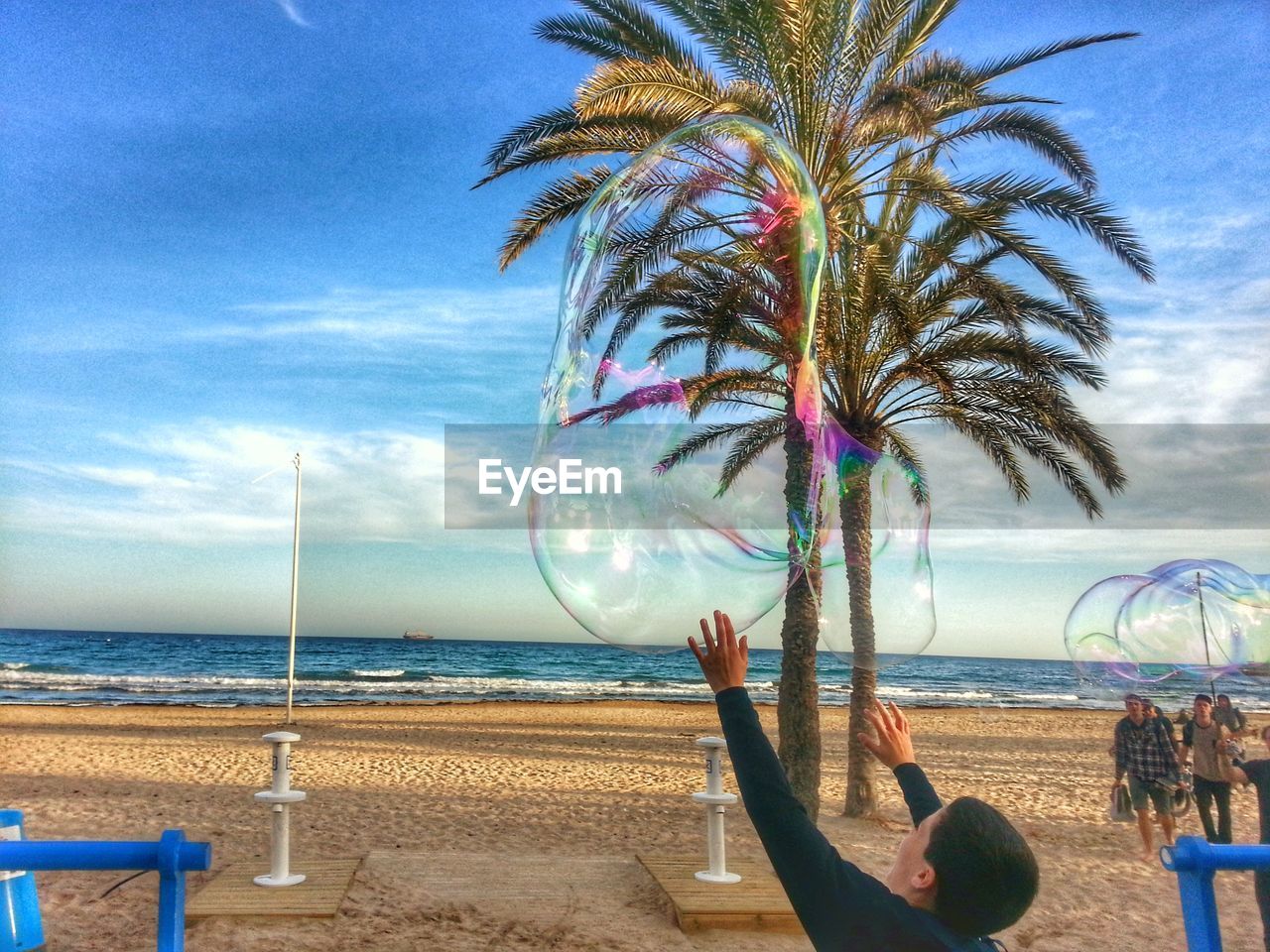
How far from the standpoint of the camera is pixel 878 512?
6.51 metres

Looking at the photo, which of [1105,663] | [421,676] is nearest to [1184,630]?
[1105,663]

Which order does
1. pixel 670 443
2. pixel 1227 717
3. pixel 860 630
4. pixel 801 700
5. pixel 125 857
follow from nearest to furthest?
1. pixel 125 857
2. pixel 670 443
3. pixel 1227 717
4. pixel 860 630
5. pixel 801 700

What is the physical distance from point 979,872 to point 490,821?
11.2m

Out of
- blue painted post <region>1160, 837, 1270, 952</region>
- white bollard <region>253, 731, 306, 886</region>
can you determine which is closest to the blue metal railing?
blue painted post <region>1160, 837, 1270, 952</region>

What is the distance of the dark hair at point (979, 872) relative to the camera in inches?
61.3

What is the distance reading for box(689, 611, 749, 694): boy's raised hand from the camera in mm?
1829

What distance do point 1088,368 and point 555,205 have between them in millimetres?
6558

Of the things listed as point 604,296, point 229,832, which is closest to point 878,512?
point 604,296

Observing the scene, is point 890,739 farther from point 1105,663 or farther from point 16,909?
point 1105,663

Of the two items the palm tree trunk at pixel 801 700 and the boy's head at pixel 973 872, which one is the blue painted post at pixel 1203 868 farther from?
the palm tree trunk at pixel 801 700

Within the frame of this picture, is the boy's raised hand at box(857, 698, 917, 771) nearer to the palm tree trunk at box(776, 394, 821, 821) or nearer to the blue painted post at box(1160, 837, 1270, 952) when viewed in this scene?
the blue painted post at box(1160, 837, 1270, 952)

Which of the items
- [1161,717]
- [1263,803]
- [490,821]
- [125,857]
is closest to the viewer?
[125,857]

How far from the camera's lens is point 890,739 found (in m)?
2.08

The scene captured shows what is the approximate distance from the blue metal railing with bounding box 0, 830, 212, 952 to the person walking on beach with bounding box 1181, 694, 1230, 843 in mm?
9465
